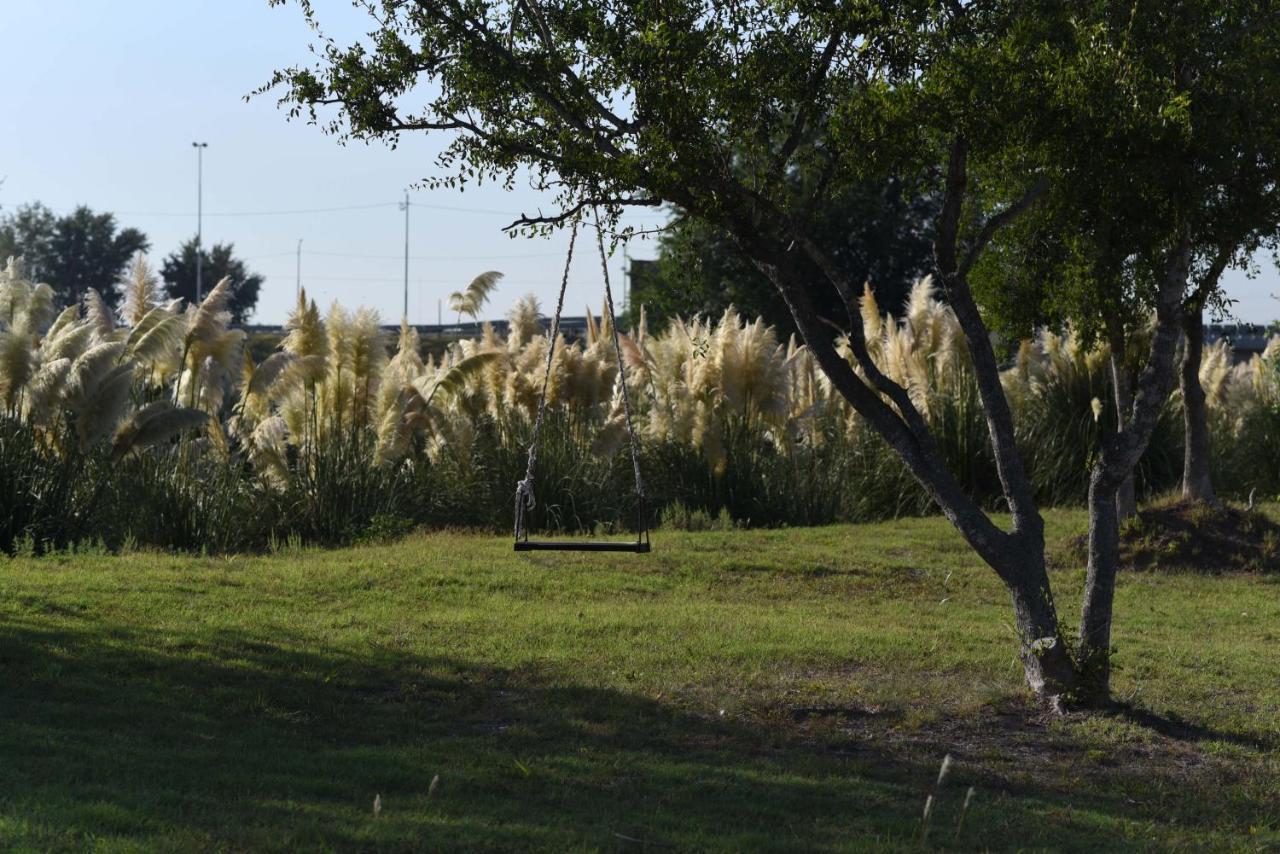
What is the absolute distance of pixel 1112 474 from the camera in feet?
23.6

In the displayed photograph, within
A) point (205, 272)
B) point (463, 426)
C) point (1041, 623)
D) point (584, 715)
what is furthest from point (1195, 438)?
point (205, 272)

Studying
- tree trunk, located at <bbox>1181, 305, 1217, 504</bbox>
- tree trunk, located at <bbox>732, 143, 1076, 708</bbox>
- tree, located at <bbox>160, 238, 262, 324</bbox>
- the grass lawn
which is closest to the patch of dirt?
tree trunk, located at <bbox>1181, 305, 1217, 504</bbox>

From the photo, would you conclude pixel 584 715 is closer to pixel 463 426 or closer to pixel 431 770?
pixel 431 770

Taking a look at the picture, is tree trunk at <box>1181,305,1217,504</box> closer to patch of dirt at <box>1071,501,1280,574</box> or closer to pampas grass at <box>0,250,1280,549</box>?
patch of dirt at <box>1071,501,1280,574</box>

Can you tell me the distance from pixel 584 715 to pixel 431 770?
4.03ft

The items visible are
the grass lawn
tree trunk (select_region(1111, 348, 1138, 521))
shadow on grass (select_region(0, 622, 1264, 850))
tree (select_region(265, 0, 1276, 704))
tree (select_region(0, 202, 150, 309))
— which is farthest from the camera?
tree (select_region(0, 202, 150, 309))

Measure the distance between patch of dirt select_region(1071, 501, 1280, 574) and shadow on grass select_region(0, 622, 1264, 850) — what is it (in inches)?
278

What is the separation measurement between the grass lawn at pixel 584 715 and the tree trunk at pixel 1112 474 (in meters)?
0.31

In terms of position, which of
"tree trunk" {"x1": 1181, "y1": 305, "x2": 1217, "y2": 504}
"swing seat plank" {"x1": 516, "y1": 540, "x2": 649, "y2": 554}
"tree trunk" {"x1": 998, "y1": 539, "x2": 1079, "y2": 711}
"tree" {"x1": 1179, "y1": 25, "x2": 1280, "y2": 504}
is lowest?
"tree trunk" {"x1": 998, "y1": 539, "x2": 1079, "y2": 711}

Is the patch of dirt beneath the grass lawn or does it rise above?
above

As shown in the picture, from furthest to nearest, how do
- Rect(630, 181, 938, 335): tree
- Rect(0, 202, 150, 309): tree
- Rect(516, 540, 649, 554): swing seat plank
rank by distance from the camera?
Rect(0, 202, 150, 309): tree, Rect(630, 181, 938, 335): tree, Rect(516, 540, 649, 554): swing seat plank

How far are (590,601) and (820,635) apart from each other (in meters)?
1.96

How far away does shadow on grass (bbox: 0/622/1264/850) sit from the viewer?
507 cm

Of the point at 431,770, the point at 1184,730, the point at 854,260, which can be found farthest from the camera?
the point at 854,260
